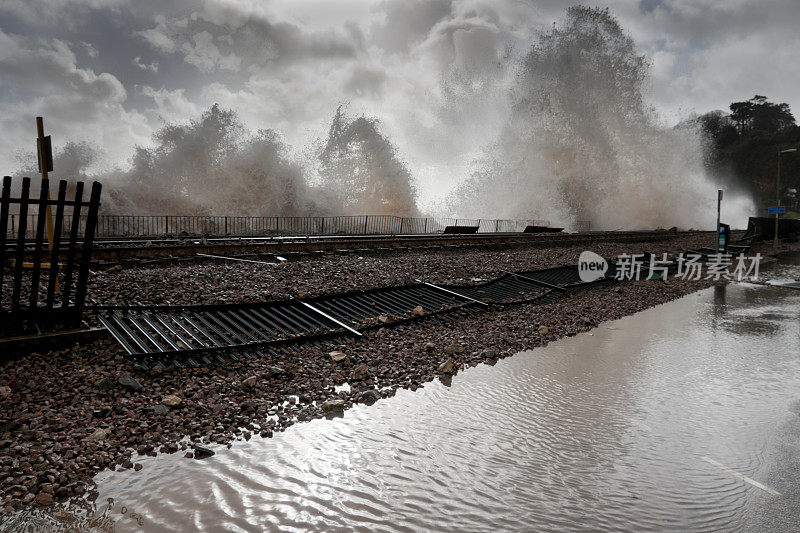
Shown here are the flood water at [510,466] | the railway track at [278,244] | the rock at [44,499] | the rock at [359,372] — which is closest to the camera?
the rock at [44,499]

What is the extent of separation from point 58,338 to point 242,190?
28.4 meters

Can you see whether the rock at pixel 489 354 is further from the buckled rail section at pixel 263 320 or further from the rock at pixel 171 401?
the rock at pixel 171 401

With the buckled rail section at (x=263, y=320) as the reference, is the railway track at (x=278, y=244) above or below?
above

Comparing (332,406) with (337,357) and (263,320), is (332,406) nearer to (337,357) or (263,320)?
(337,357)

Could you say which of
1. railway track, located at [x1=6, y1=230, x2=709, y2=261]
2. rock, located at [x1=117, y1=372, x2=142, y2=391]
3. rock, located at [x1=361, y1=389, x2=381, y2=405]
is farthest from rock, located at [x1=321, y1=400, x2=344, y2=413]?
railway track, located at [x1=6, y1=230, x2=709, y2=261]

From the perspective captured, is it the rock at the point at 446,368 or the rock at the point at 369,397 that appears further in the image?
the rock at the point at 446,368

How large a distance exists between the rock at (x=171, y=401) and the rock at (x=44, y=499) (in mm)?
1548

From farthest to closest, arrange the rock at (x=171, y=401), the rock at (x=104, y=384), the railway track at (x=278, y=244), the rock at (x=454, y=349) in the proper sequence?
1. the railway track at (x=278, y=244)
2. the rock at (x=454, y=349)
3. the rock at (x=104, y=384)
4. the rock at (x=171, y=401)

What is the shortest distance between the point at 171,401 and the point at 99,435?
0.81 m

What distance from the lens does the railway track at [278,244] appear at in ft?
39.3

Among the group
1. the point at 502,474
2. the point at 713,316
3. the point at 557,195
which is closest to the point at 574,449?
the point at 502,474

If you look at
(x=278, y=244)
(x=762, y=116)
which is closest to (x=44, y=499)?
(x=278, y=244)

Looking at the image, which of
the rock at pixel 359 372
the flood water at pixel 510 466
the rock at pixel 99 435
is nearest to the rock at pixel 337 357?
the rock at pixel 359 372

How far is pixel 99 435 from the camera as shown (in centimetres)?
Answer: 464
